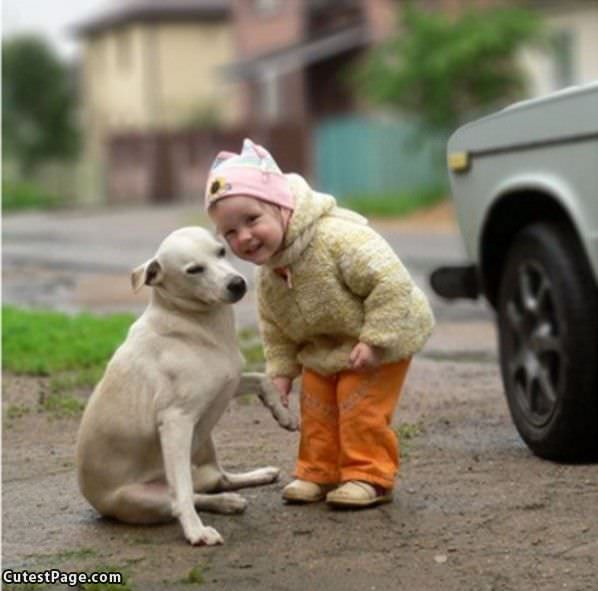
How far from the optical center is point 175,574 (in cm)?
542

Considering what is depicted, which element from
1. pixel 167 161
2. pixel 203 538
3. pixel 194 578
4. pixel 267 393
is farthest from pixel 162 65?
pixel 194 578

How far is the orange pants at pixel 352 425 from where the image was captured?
624 centimetres

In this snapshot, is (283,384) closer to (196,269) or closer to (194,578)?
(196,269)

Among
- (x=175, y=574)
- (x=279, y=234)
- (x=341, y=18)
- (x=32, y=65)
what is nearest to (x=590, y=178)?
(x=279, y=234)

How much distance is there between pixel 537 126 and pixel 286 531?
1965 millimetres

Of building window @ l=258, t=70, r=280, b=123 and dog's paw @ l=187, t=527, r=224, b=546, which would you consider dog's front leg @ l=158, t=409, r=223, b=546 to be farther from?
building window @ l=258, t=70, r=280, b=123

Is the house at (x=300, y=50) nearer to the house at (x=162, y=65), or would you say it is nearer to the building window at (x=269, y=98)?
the building window at (x=269, y=98)

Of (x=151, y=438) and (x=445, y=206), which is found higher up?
(x=151, y=438)

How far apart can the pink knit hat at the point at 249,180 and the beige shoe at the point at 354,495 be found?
92 centimetres

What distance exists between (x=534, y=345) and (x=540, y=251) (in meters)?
0.35

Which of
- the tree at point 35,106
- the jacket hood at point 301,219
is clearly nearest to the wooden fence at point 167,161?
the tree at point 35,106

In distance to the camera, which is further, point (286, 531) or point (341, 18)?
point (341, 18)

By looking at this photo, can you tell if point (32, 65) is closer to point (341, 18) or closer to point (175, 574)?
point (341, 18)

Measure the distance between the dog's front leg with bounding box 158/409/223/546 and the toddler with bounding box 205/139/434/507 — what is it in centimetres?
53
